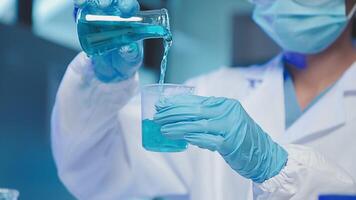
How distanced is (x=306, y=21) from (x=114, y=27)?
2.30ft

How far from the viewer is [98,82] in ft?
4.79

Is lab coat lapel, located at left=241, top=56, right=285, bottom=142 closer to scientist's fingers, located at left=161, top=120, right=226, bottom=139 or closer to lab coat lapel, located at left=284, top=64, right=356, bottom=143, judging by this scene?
lab coat lapel, located at left=284, top=64, right=356, bottom=143

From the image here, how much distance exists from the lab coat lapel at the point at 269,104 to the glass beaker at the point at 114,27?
618 millimetres

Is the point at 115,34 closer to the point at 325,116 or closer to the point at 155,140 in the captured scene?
the point at 155,140

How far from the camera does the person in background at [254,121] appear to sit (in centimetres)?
120

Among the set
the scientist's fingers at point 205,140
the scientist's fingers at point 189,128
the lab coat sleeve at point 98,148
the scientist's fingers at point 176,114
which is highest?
the scientist's fingers at point 176,114

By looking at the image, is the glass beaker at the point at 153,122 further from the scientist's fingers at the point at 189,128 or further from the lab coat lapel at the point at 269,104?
the lab coat lapel at the point at 269,104

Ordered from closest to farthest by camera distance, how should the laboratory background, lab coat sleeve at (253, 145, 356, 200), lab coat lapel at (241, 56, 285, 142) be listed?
lab coat sleeve at (253, 145, 356, 200) < lab coat lapel at (241, 56, 285, 142) < the laboratory background

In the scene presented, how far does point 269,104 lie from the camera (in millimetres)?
1664

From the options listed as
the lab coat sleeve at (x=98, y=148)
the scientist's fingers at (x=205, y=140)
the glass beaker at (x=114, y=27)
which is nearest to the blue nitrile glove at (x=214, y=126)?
the scientist's fingers at (x=205, y=140)

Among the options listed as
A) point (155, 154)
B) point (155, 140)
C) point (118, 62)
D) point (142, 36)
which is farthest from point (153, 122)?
point (155, 154)

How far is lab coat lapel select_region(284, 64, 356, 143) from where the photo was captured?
1.56m

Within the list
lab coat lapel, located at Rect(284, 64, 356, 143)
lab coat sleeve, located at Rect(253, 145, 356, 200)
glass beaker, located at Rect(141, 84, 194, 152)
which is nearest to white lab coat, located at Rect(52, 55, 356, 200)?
lab coat lapel, located at Rect(284, 64, 356, 143)

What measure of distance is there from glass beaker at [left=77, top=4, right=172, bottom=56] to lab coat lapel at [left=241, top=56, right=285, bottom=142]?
0.62 meters
